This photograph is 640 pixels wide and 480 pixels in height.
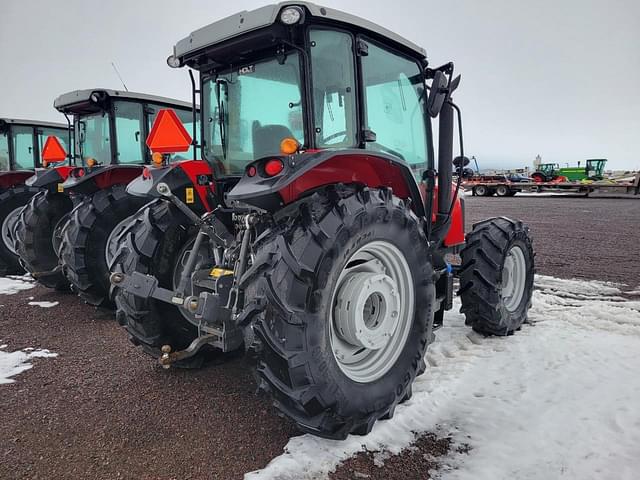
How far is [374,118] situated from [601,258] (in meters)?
6.17

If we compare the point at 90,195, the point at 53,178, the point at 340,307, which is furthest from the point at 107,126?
the point at 340,307

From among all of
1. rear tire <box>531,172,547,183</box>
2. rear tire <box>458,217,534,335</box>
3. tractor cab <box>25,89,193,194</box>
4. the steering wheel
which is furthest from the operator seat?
rear tire <box>531,172,547,183</box>

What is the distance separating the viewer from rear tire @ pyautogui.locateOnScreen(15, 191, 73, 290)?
230 inches

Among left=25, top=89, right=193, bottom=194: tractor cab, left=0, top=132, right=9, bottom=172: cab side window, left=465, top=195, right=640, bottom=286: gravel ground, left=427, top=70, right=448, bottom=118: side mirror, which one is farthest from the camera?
left=0, top=132, right=9, bottom=172: cab side window

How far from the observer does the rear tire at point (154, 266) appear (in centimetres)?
300

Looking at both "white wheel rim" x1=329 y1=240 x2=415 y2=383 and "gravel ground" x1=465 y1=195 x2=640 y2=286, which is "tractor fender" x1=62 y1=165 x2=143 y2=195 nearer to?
"white wheel rim" x1=329 y1=240 x2=415 y2=383

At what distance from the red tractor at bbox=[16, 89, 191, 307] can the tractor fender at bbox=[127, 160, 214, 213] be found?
2.13 meters

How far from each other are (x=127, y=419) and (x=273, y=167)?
5.70 feet

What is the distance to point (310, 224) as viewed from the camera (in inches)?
87.1

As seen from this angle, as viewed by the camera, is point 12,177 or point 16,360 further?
point 12,177

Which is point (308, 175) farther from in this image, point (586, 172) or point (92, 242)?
point (586, 172)

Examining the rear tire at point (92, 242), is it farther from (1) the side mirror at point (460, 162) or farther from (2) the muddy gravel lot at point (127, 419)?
(1) the side mirror at point (460, 162)

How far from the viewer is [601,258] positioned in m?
7.51

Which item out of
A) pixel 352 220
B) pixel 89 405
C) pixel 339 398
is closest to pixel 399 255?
pixel 352 220
